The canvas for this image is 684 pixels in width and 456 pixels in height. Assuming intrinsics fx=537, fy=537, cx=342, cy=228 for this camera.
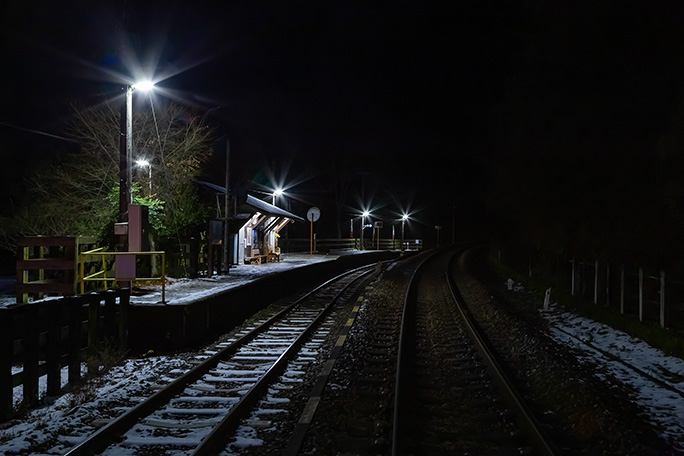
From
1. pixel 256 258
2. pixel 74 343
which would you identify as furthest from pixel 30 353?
pixel 256 258

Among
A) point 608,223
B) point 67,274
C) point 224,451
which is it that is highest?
point 608,223

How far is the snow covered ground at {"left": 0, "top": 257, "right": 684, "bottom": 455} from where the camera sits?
19.6ft

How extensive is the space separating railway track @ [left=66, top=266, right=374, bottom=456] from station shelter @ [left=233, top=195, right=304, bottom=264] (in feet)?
44.9

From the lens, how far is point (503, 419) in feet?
20.9

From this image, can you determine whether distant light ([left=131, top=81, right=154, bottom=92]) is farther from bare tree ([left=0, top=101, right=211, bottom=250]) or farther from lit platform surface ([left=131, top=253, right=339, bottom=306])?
bare tree ([left=0, top=101, right=211, bottom=250])

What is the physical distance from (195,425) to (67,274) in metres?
7.21

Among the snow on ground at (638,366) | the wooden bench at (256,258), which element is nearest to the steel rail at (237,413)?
the snow on ground at (638,366)

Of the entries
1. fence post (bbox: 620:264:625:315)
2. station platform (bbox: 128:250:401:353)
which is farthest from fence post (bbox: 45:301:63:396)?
fence post (bbox: 620:264:625:315)

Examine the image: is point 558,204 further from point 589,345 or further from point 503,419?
point 503,419

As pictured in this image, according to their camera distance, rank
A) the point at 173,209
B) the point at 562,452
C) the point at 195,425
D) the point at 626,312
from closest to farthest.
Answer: the point at 562,452, the point at 195,425, the point at 626,312, the point at 173,209

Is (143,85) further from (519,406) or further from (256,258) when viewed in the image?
(256,258)

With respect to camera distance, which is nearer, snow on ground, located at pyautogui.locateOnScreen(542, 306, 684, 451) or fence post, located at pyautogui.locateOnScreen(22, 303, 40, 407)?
snow on ground, located at pyautogui.locateOnScreen(542, 306, 684, 451)

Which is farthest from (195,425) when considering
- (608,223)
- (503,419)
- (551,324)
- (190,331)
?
(608,223)

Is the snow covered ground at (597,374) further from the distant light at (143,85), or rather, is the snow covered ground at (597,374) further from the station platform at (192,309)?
the distant light at (143,85)
